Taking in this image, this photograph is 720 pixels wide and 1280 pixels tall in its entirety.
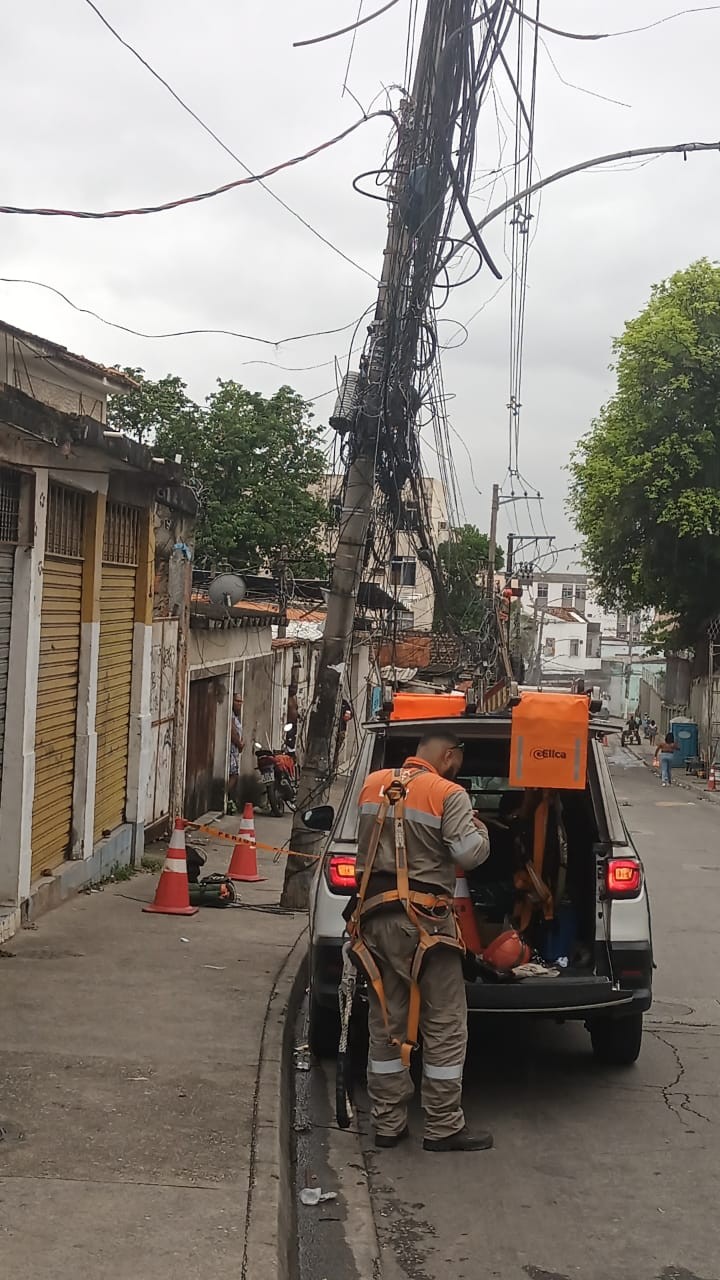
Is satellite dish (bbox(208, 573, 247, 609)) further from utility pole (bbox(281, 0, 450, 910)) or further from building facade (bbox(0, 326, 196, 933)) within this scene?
utility pole (bbox(281, 0, 450, 910))

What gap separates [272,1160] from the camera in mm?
5031

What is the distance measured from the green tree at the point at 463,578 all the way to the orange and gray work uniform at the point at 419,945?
931 centimetres

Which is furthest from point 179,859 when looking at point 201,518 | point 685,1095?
point 201,518

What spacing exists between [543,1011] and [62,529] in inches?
227

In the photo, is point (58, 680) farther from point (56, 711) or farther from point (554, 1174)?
point (554, 1174)

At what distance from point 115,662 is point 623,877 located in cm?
704

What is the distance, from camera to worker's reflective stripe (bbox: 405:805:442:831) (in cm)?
559

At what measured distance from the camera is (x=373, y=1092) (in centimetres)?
568

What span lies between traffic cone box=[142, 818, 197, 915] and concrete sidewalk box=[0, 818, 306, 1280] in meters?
0.63

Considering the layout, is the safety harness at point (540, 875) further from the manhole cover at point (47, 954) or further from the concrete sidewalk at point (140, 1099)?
the manhole cover at point (47, 954)

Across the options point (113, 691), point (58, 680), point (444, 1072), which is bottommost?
point (444, 1072)

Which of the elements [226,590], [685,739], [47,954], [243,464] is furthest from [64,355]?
[685,739]

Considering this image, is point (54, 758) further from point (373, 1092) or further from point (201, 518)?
point (201, 518)

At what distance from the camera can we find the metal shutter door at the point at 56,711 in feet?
32.0
